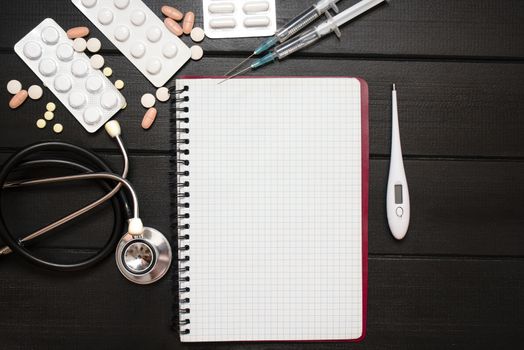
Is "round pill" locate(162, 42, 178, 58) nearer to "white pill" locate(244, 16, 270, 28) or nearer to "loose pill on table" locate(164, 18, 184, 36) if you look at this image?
"loose pill on table" locate(164, 18, 184, 36)

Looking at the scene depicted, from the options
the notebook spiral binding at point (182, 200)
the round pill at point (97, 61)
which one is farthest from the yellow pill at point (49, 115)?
the notebook spiral binding at point (182, 200)

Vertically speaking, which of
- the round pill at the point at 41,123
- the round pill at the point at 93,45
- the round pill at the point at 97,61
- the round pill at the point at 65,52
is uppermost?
the round pill at the point at 93,45

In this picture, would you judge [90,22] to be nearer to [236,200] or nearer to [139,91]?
[139,91]

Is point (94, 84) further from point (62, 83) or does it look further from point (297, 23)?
point (297, 23)

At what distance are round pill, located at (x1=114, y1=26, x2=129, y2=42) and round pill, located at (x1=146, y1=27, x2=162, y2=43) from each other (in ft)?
0.11

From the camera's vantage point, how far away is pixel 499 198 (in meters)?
0.76

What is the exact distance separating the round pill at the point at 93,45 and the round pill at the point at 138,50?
0.06 m

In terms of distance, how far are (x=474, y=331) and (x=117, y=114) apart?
2.28 ft

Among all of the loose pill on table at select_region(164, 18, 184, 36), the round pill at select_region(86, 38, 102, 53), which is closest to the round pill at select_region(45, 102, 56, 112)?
the round pill at select_region(86, 38, 102, 53)

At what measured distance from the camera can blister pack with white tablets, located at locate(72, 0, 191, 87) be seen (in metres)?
0.75

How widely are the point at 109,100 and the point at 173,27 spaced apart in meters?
0.16

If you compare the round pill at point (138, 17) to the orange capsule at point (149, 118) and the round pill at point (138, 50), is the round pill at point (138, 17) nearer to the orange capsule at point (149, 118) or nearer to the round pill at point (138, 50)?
the round pill at point (138, 50)

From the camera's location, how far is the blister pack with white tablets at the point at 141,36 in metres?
0.75

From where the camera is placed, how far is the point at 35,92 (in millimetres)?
758
